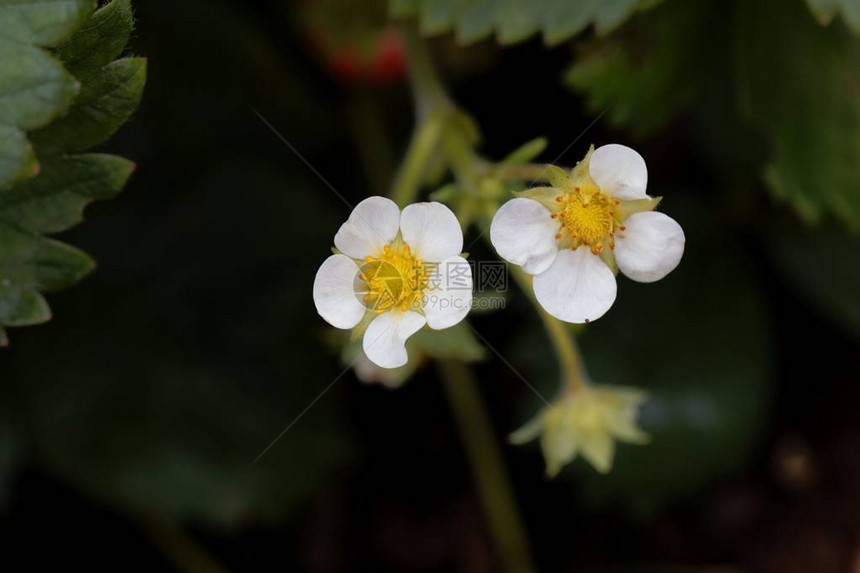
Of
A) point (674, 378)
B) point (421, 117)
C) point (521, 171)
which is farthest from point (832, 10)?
point (674, 378)

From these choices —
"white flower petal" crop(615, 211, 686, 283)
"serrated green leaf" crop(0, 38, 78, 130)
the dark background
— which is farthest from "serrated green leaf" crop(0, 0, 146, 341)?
the dark background

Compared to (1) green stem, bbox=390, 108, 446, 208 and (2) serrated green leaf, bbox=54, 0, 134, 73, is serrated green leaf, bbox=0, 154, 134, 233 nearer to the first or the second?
(2) serrated green leaf, bbox=54, 0, 134, 73

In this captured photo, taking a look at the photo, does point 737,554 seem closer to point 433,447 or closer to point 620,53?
point 433,447

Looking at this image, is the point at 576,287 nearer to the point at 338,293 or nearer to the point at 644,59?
the point at 338,293

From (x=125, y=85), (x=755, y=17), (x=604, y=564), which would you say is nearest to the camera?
(x=125, y=85)

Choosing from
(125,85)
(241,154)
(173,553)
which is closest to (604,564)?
(173,553)

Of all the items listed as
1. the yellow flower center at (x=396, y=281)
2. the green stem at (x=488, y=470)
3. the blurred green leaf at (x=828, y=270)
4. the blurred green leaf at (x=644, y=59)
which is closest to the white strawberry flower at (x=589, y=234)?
the yellow flower center at (x=396, y=281)
